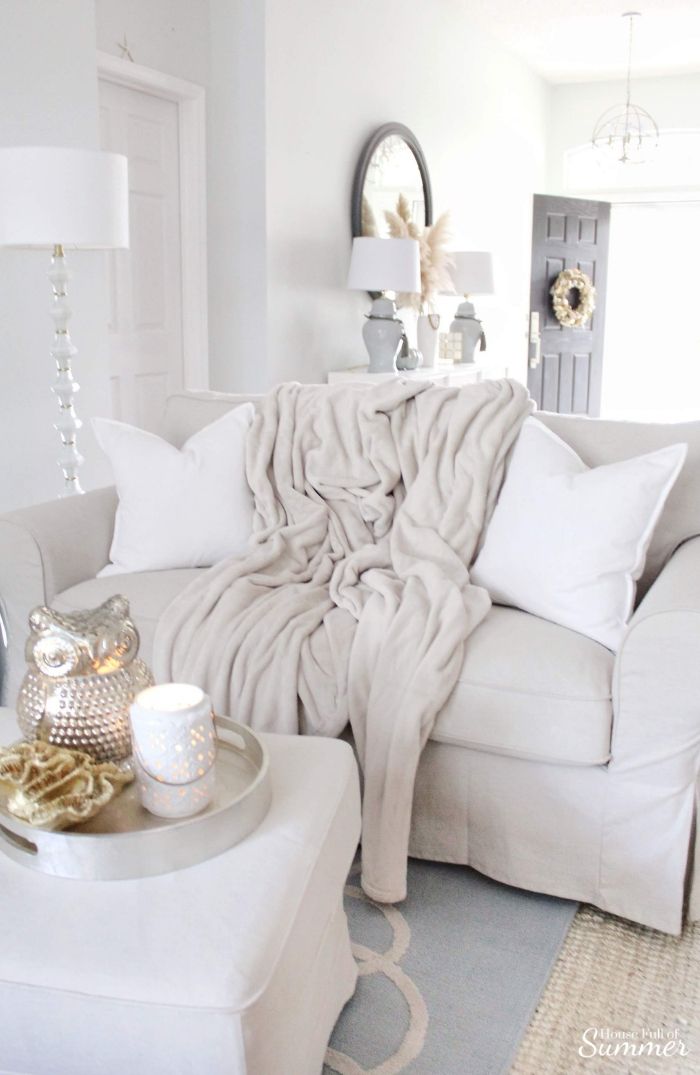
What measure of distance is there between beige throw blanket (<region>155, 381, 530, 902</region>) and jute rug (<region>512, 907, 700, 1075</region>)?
0.36 m

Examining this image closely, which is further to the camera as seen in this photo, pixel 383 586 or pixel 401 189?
pixel 401 189

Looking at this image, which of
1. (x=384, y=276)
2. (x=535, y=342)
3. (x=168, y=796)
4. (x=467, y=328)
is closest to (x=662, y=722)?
(x=168, y=796)

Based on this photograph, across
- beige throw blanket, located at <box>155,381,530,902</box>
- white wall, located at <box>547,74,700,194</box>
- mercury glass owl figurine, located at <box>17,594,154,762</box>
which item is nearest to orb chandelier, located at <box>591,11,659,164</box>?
white wall, located at <box>547,74,700,194</box>

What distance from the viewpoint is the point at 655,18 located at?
5957 mm

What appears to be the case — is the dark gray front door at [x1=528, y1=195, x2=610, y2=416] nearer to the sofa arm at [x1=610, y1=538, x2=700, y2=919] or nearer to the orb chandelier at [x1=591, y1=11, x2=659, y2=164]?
the orb chandelier at [x1=591, y1=11, x2=659, y2=164]

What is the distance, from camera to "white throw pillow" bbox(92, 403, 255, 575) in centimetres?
247

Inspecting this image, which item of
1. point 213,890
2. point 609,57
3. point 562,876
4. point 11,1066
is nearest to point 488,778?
point 562,876

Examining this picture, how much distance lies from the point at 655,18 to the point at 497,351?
2.22m

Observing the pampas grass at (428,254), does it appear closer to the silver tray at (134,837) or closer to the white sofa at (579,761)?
the white sofa at (579,761)

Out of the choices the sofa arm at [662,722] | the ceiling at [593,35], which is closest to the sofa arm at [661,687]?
the sofa arm at [662,722]

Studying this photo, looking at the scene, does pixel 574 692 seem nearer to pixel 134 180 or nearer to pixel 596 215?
pixel 134 180

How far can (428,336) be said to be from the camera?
213 inches

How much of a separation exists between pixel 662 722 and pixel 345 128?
384 centimetres

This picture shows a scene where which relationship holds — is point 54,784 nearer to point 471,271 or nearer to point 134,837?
point 134,837
